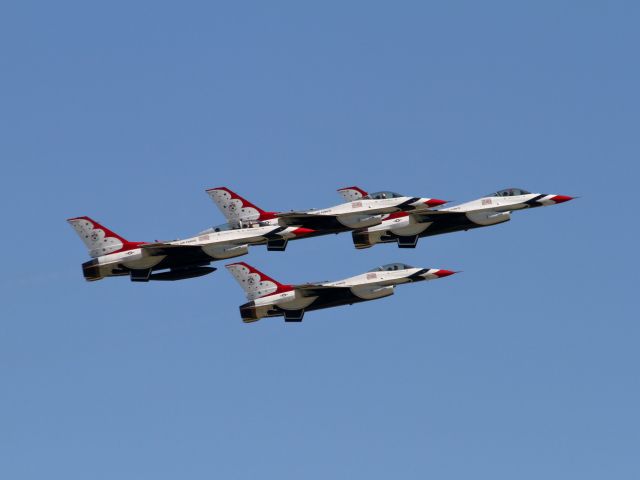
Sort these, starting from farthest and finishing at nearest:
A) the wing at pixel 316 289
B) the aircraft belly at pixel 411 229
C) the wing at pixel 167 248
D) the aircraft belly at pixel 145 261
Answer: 1. the aircraft belly at pixel 411 229
2. the aircraft belly at pixel 145 261
3. the wing at pixel 167 248
4. the wing at pixel 316 289

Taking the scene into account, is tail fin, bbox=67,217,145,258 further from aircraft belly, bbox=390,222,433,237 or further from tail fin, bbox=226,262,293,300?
aircraft belly, bbox=390,222,433,237

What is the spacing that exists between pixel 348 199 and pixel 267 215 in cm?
659

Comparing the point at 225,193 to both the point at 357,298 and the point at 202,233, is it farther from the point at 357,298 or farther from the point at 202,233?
the point at 357,298

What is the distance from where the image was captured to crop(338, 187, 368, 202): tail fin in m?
125

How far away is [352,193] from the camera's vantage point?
12556cm

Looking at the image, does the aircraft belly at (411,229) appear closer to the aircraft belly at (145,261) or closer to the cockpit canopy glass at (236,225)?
the cockpit canopy glass at (236,225)

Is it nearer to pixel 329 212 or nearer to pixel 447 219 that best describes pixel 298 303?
pixel 329 212

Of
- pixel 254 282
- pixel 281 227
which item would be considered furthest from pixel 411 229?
pixel 254 282

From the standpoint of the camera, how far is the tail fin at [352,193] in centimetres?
12512

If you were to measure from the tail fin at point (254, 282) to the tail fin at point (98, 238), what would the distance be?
293 inches

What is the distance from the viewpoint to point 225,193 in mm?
124938

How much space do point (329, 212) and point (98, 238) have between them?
56.1 feet

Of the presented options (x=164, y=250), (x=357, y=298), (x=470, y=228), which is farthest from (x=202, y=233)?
(x=470, y=228)

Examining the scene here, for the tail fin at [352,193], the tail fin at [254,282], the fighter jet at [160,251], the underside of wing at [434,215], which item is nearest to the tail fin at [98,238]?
the fighter jet at [160,251]
